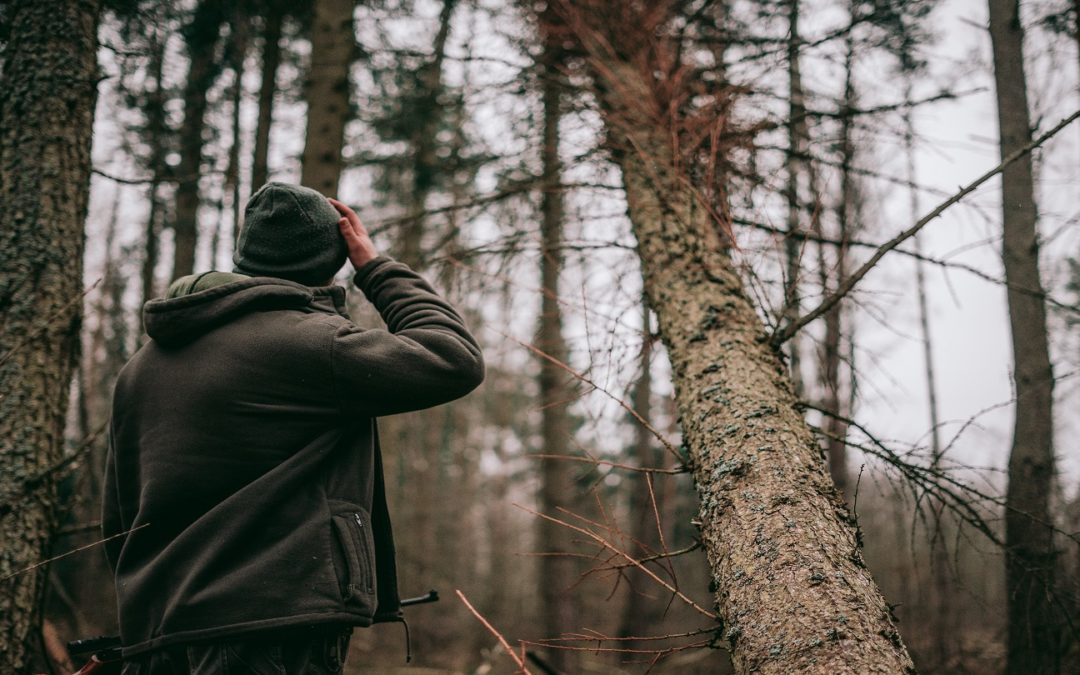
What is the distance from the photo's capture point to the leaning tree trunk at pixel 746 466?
1.72 metres

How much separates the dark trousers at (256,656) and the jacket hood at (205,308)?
804 millimetres

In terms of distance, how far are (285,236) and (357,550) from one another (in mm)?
952

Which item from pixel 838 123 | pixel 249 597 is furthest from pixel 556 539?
pixel 249 597

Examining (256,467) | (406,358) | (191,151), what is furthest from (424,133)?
(256,467)

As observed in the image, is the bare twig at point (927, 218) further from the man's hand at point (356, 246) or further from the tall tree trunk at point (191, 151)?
the tall tree trunk at point (191, 151)

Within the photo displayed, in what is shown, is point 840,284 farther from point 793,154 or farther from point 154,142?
point 154,142

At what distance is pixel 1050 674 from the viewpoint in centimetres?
371

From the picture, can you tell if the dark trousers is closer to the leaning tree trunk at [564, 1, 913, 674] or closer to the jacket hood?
the jacket hood

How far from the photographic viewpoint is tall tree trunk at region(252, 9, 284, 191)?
6098 millimetres

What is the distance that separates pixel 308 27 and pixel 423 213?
425 centimetres

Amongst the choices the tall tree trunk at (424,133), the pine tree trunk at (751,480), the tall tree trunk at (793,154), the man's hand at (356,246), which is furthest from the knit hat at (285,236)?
the tall tree trunk at (424,133)

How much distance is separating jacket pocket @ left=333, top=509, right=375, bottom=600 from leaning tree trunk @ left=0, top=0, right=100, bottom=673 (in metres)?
1.76

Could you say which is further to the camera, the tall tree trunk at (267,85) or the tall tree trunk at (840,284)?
the tall tree trunk at (267,85)

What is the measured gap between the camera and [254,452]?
1812mm
